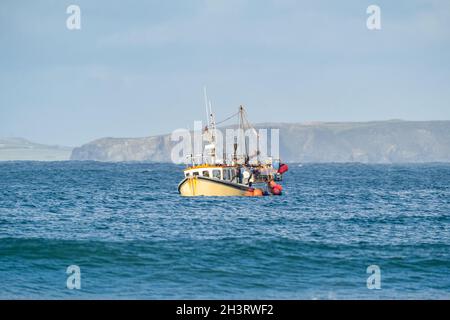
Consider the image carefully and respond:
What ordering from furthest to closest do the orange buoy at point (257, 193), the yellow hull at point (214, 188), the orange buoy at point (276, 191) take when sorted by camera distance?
1. the orange buoy at point (276, 191)
2. the orange buoy at point (257, 193)
3. the yellow hull at point (214, 188)

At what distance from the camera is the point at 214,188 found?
81.2m

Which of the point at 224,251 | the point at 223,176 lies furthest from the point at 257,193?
the point at 224,251

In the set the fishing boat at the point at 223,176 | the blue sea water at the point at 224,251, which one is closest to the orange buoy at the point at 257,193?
the fishing boat at the point at 223,176

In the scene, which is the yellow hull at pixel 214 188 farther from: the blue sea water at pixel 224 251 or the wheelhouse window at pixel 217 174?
the blue sea water at pixel 224 251

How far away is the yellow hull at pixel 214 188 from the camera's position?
266 ft

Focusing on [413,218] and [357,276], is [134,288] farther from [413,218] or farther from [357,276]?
[413,218]

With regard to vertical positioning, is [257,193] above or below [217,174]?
below

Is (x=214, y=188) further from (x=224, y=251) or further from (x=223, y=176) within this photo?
(x=224, y=251)

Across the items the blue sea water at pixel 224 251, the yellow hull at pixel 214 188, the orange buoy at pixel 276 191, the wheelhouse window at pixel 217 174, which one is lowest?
the blue sea water at pixel 224 251

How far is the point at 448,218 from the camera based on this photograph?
61750 mm

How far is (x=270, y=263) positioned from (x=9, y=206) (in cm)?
4157

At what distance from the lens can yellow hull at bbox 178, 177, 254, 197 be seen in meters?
81.1

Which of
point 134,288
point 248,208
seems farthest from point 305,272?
point 248,208

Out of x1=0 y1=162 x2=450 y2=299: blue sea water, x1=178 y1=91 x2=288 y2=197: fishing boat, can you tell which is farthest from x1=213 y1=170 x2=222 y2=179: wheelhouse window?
x1=0 y1=162 x2=450 y2=299: blue sea water
